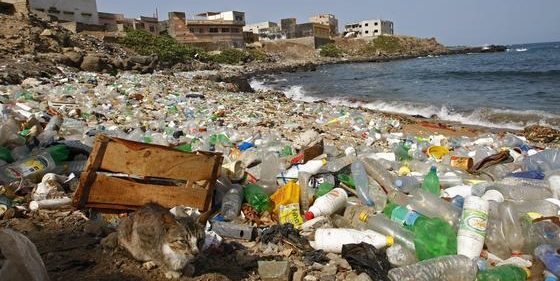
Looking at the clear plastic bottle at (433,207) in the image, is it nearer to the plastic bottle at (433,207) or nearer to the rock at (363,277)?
the plastic bottle at (433,207)

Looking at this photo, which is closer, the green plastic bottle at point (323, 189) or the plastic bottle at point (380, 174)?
the green plastic bottle at point (323, 189)

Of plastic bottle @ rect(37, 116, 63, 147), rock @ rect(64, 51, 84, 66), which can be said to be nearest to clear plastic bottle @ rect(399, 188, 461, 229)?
plastic bottle @ rect(37, 116, 63, 147)

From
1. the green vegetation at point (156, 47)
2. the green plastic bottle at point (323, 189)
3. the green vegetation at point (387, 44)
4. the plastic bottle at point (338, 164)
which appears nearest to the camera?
the green plastic bottle at point (323, 189)

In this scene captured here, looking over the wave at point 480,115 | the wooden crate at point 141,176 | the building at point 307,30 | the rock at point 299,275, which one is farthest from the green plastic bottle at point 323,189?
the building at point 307,30

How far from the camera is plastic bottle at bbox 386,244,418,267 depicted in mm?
2513

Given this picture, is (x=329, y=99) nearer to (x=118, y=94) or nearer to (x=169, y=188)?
(x=118, y=94)

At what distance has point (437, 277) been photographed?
2.29 m

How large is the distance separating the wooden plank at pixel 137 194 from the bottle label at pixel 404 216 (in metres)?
1.44

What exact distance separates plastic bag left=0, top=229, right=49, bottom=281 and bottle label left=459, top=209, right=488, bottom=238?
2.40 m

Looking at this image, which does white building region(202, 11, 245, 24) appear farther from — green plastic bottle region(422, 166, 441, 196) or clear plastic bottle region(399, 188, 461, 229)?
clear plastic bottle region(399, 188, 461, 229)

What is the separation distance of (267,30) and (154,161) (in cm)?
6690

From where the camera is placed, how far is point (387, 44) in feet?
207

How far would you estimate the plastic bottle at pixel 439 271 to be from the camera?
229 centimetres


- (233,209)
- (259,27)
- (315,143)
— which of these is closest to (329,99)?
(315,143)
